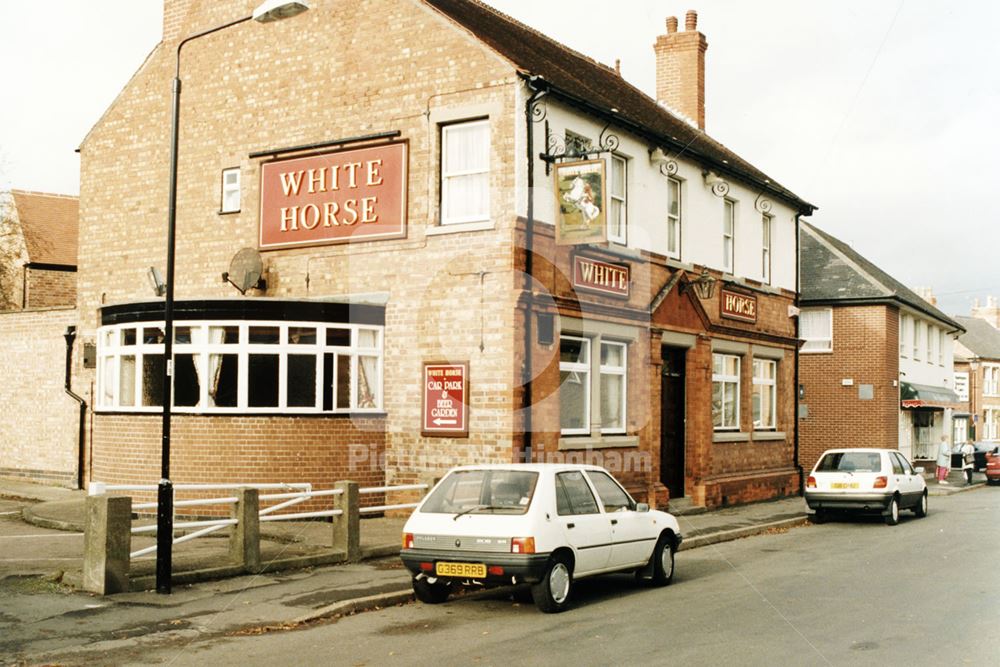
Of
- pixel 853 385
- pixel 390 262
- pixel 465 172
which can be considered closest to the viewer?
pixel 465 172

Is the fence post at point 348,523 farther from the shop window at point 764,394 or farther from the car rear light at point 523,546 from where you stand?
the shop window at point 764,394

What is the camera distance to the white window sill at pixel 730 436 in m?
23.8

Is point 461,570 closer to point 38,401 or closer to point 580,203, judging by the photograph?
point 580,203

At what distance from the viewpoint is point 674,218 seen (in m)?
22.3

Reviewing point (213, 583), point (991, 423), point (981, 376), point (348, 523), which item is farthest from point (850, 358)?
point (991, 423)

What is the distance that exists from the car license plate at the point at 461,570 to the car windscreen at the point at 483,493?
61 cm

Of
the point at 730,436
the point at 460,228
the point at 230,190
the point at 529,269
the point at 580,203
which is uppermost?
the point at 230,190

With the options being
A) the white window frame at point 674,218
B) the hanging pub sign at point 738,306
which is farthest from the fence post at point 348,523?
the hanging pub sign at point 738,306

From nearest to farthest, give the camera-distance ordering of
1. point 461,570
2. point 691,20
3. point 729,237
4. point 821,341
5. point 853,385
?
1. point 461,570
2. point 729,237
3. point 691,20
4. point 853,385
5. point 821,341

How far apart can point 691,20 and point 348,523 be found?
2244 cm

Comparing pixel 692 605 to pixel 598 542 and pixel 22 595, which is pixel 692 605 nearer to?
pixel 598 542

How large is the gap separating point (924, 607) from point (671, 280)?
466 inches

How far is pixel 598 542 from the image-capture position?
11414 millimetres

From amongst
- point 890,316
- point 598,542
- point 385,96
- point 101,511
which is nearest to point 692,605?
point 598,542
